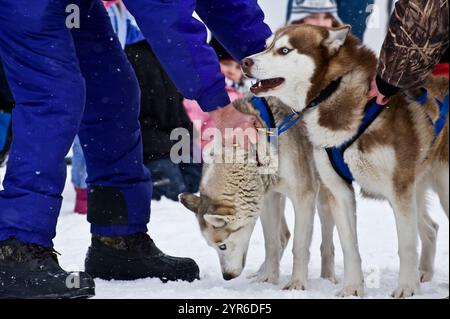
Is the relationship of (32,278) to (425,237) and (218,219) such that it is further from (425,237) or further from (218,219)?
(425,237)

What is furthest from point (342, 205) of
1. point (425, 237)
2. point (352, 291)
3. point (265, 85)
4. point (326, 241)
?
point (425, 237)

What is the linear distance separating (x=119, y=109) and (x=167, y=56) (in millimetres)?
703

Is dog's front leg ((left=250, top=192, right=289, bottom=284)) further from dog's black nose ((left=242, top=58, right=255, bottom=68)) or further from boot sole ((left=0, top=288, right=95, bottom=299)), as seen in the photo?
boot sole ((left=0, top=288, right=95, bottom=299))

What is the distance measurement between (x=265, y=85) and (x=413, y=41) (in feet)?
2.16

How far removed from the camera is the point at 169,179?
689cm

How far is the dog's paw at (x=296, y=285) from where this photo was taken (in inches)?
138

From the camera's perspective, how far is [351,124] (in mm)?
3275

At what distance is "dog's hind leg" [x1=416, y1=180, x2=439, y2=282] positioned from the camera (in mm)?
3947

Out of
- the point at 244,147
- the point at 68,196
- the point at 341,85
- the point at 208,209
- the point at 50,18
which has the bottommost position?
the point at 68,196

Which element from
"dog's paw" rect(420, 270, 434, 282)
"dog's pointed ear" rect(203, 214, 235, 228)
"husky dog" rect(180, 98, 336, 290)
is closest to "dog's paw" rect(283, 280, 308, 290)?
"husky dog" rect(180, 98, 336, 290)

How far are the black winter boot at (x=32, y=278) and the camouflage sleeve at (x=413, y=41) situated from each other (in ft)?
4.49
